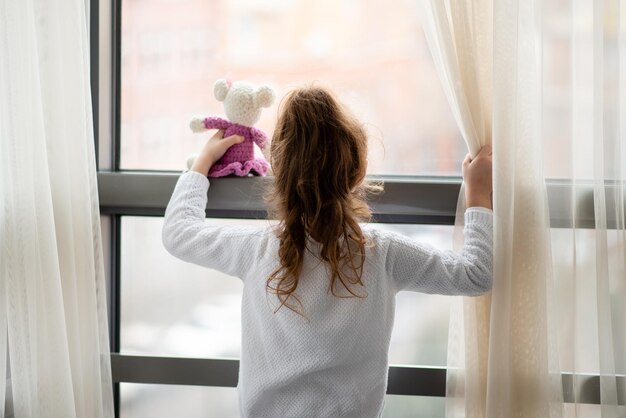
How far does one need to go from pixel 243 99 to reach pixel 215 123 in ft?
0.30

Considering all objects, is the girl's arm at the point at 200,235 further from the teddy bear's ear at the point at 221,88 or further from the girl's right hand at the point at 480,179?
the girl's right hand at the point at 480,179

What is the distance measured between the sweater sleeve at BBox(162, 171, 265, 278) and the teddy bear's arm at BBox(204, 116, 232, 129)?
0.48 feet

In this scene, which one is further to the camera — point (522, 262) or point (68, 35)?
point (68, 35)

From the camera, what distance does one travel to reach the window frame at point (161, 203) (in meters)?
1.69

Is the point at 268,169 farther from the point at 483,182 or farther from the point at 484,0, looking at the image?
the point at 484,0

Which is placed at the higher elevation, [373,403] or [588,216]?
[588,216]

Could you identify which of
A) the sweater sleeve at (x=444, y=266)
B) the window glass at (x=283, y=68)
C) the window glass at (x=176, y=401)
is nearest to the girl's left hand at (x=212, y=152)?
the window glass at (x=283, y=68)

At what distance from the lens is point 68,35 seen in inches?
62.6

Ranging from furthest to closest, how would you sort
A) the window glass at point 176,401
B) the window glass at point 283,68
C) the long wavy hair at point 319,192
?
the window glass at point 176,401, the window glass at point 283,68, the long wavy hair at point 319,192

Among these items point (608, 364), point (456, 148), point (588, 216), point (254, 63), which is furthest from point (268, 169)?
point (608, 364)

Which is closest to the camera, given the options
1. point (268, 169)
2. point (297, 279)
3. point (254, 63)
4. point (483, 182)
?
point (297, 279)

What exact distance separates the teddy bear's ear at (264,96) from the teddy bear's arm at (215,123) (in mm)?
88

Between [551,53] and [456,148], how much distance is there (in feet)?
1.24

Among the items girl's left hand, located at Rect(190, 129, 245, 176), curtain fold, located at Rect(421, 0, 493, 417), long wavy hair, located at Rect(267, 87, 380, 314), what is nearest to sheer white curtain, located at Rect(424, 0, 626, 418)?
curtain fold, located at Rect(421, 0, 493, 417)
